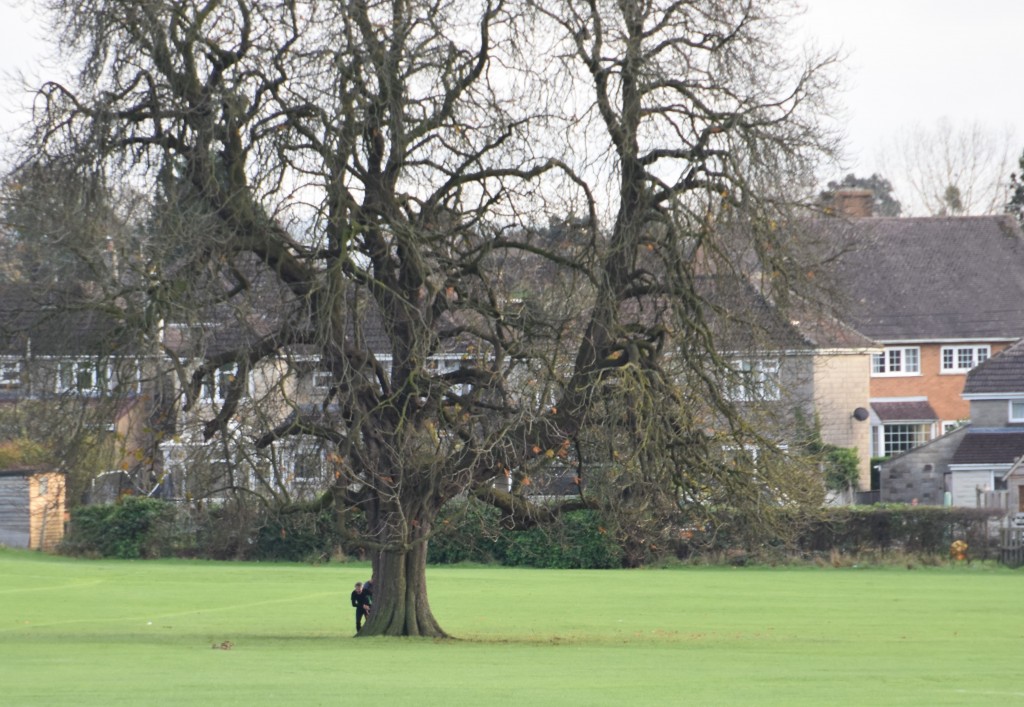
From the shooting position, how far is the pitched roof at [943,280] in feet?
222

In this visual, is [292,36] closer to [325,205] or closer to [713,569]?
[325,205]

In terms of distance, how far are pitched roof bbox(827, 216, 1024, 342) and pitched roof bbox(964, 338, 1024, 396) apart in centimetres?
896

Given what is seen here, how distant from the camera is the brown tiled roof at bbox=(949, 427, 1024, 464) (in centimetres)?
5562

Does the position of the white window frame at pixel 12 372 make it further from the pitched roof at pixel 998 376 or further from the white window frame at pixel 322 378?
the pitched roof at pixel 998 376

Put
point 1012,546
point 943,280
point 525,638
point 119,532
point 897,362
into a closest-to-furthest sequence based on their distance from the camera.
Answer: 1. point 525,638
2. point 1012,546
3. point 119,532
4. point 897,362
5. point 943,280

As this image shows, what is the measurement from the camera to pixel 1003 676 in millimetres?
18062

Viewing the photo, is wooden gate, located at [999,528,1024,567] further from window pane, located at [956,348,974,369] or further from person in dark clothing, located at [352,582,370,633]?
person in dark clothing, located at [352,582,370,633]

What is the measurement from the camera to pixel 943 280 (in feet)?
227

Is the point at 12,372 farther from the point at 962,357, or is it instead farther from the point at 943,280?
the point at 943,280

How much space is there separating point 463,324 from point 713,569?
85.0 ft

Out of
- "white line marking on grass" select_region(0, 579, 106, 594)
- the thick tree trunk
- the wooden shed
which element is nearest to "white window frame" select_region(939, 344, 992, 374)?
the wooden shed

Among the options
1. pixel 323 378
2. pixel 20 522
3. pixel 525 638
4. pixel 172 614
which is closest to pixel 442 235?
pixel 323 378

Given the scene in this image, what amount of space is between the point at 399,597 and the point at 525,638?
3.08 metres

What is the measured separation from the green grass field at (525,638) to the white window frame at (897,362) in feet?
78.4
